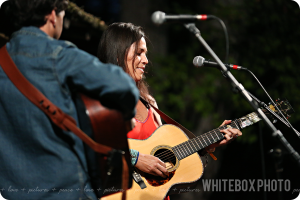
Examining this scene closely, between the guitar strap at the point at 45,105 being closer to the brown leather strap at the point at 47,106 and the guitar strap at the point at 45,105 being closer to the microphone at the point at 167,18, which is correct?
the brown leather strap at the point at 47,106

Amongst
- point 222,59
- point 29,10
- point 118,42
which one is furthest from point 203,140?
point 222,59

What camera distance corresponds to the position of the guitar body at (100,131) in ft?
5.04

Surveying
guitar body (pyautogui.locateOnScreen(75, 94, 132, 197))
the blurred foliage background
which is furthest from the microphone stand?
the blurred foliage background

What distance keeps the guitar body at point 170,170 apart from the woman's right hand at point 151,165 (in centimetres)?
8

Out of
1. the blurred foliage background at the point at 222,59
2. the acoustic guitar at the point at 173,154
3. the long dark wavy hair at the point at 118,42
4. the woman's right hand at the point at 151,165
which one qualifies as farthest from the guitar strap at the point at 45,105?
the blurred foliage background at the point at 222,59

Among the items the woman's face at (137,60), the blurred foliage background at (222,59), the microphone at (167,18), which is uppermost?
the microphone at (167,18)

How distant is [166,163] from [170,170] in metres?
0.08

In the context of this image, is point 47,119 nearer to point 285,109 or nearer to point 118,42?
point 118,42

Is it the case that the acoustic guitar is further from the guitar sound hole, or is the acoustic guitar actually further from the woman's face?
the woman's face

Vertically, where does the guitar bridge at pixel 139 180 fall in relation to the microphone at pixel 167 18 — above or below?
below

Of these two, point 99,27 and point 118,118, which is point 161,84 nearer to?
point 99,27

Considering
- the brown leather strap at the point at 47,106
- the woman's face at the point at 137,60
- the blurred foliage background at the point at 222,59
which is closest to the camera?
the brown leather strap at the point at 47,106

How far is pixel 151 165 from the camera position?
2416 mm

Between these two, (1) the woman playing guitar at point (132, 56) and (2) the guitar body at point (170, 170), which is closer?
(2) the guitar body at point (170, 170)
